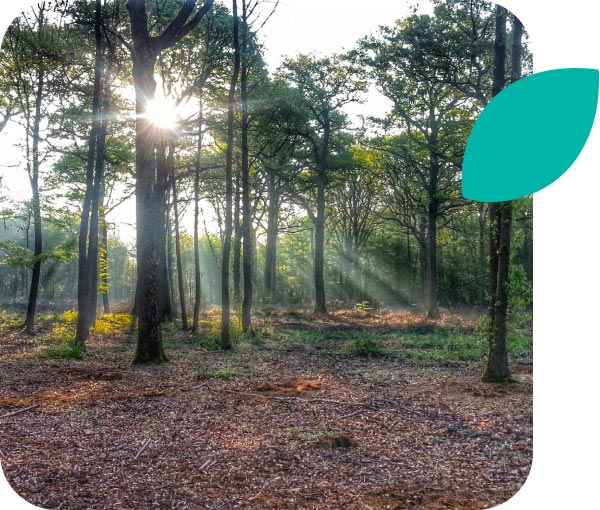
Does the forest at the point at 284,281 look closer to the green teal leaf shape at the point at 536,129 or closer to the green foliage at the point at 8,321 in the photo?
the green foliage at the point at 8,321

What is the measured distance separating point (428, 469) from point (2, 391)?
2.95 meters

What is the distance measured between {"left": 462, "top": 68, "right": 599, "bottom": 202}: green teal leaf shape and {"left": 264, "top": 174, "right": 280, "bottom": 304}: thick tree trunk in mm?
2860

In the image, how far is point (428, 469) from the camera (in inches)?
112

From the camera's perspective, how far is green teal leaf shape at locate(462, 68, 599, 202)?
3.17 meters

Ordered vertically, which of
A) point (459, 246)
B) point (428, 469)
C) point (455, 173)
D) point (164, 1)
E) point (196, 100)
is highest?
point (164, 1)

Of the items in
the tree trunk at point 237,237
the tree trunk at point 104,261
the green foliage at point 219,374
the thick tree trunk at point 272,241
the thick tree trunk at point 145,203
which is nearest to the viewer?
the green foliage at point 219,374

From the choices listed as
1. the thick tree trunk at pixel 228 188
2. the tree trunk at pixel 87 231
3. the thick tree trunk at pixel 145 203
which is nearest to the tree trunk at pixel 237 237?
the thick tree trunk at pixel 228 188

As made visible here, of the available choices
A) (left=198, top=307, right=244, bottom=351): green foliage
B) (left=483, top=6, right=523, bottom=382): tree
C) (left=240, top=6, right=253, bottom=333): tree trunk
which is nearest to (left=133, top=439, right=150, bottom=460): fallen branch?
(left=198, top=307, right=244, bottom=351): green foliage

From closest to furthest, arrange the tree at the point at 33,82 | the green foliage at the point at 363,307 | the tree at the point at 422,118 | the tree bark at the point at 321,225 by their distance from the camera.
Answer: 1. the tree at the point at 33,82
2. the tree at the point at 422,118
3. the tree bark at the point at 321,225
4. the green foliage at the point at 363,307

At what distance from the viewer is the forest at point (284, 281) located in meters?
2.91

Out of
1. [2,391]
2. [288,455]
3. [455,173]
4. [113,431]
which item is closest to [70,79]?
[2,391]

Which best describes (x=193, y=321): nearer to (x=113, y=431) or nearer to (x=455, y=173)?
(x=113, y=431)

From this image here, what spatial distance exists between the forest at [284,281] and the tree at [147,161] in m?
0.03

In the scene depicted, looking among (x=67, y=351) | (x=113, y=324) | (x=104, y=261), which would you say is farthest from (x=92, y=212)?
(x=113, y=324)
